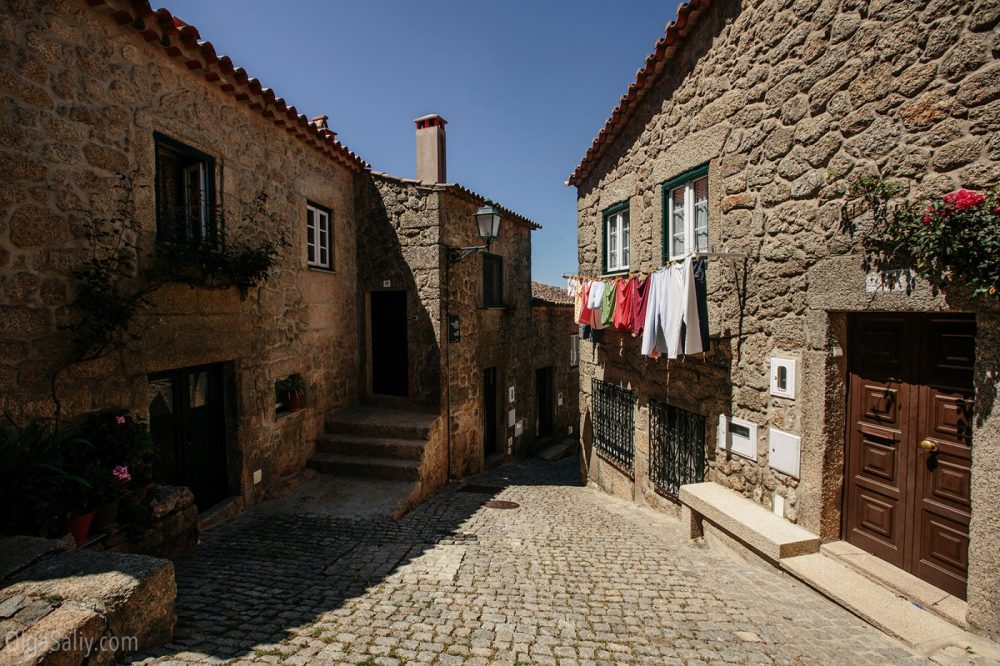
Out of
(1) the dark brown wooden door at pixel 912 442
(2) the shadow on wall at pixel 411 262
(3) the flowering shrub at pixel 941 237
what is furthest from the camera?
(2) the shadow on wall at pixel 411 262

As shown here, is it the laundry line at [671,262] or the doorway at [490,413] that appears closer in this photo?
the laundry line at [671,262]

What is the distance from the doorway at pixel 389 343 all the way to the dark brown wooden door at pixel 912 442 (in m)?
7.30

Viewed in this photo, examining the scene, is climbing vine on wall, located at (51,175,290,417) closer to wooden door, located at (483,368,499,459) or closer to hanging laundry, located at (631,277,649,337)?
hanging laundry, located at (631,277,649,337)

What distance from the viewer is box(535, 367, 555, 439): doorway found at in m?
14.8

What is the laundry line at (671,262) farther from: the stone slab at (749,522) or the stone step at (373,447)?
the stone step at (373,447)

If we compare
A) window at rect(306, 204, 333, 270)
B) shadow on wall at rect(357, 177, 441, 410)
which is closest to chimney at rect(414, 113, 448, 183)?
shadow on wall at rect(357, 177, 441, 410)

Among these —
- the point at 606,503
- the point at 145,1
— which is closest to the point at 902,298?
the point at 606,503

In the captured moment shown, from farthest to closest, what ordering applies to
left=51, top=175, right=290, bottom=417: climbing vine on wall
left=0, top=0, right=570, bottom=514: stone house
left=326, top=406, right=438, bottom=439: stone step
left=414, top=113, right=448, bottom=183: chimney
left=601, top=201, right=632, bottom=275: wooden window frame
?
left=414, top=113, right=448, bottom=183: chimney
left=326, top=406, right=438, bottom=439: stone step
left=601, top=201, right=632, bottom=275: wooden window frame
left=51, top=175, right=290, bottom=417: climbing vine on wall
left=0, top=0, right=570, bottom=514: stone house

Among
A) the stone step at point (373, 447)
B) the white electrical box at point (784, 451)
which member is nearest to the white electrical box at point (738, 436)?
the white electrical box at point (784, 451)

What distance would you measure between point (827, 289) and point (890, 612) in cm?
262

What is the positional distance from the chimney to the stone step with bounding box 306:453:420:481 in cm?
606

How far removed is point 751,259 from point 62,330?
6821mm

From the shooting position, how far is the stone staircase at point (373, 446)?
8.02 metres

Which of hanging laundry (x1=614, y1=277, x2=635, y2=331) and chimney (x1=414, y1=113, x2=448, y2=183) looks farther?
chimney (x1=414, y1=113, x2=448, y2=183)
